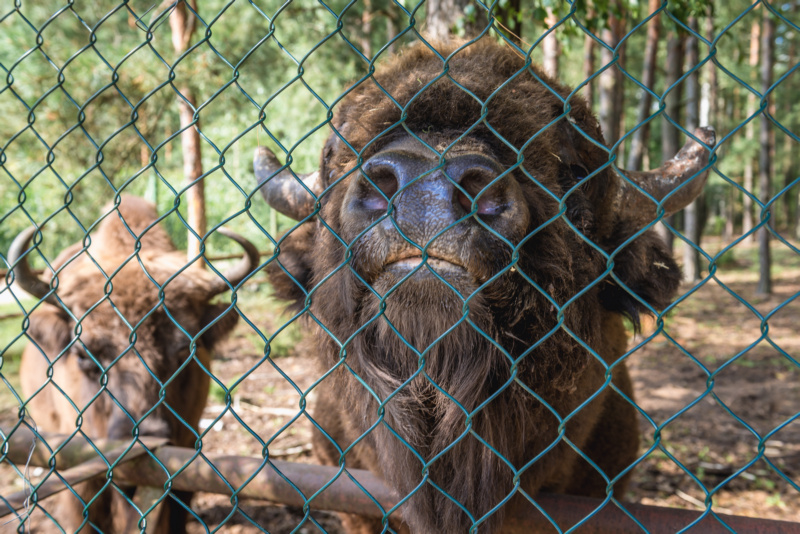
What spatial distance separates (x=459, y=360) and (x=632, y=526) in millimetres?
950

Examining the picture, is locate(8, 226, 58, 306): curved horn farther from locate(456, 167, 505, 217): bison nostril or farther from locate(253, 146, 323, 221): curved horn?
locate(456, 167, 505, 217): bison nostril

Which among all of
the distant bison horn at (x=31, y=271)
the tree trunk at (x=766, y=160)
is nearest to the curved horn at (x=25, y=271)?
the distant bison horn at (x=31, y=271)

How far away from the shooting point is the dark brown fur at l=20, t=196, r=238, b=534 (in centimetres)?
429

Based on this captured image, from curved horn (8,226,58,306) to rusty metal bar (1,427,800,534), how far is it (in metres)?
1.72

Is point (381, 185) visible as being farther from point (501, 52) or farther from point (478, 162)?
point (501, 52)

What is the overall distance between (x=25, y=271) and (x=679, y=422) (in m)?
7.16

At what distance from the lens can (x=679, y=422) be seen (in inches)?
266

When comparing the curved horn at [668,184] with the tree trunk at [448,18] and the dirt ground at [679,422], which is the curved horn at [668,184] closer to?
the dirt ground at [679,422]

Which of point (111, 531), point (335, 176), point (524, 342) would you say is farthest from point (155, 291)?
point (524, 342)

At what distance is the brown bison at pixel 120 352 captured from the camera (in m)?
4.27

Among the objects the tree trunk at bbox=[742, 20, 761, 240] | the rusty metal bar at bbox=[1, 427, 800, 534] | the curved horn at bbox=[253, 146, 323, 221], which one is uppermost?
the tree trunk at bbox=[742, 20, 761, 240]

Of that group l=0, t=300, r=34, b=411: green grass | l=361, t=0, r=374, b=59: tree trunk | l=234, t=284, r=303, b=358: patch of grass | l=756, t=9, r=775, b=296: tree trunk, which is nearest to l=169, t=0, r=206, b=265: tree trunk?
l=0, t=300, r=34, b=411: green grass

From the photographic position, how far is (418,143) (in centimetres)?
213

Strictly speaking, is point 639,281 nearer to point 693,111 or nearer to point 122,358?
point 122,358
